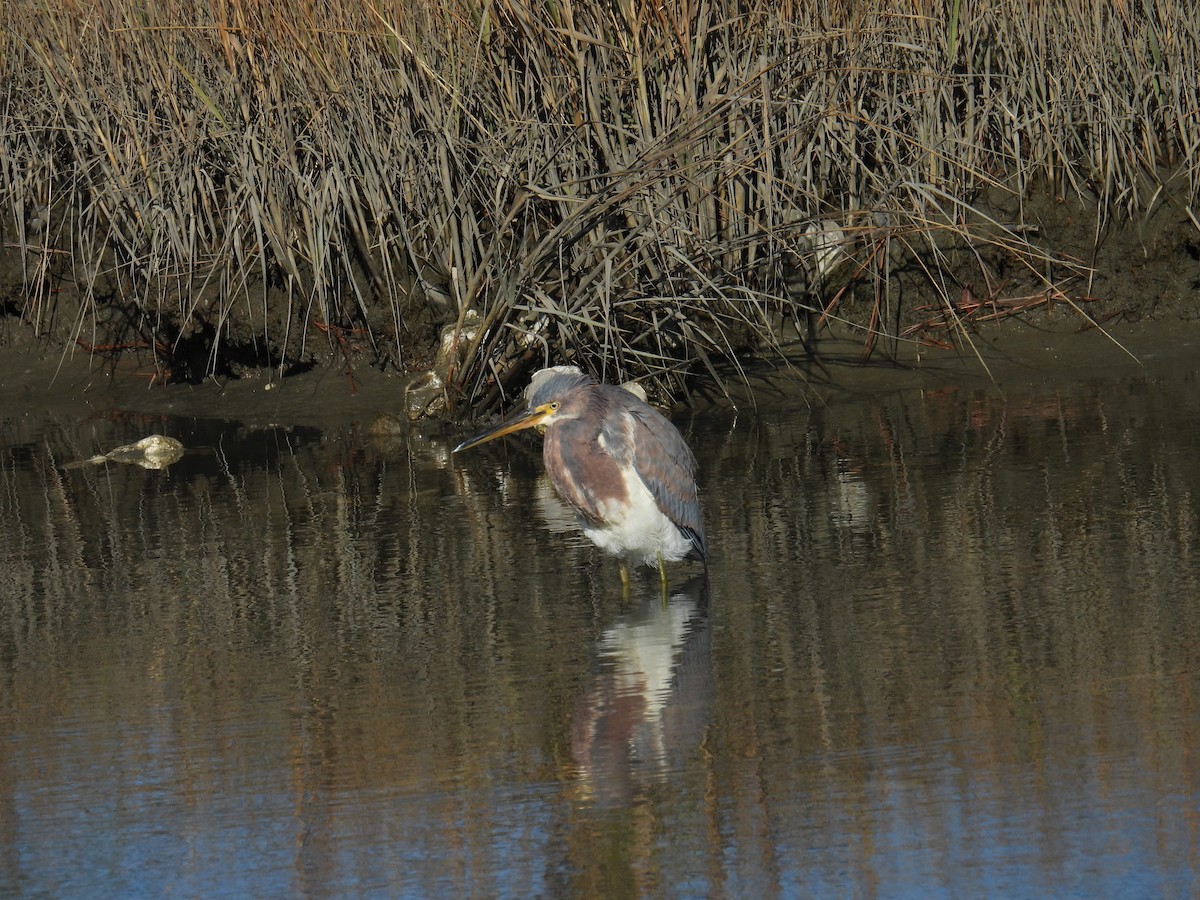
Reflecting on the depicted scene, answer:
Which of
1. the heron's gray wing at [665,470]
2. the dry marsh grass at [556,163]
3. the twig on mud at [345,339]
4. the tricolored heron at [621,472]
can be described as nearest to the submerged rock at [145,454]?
the dry marsh grass at [556,163]

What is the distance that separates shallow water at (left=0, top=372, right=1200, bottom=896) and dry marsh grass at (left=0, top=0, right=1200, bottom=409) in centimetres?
143

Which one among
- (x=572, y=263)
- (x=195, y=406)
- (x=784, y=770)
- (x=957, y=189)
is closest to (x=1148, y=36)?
(x=957, y=189)

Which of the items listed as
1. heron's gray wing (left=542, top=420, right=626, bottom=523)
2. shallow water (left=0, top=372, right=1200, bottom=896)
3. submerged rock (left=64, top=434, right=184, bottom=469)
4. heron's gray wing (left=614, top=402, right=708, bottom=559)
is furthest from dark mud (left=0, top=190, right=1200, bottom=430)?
heron's gray wing (left=542, top=420, right=626, bottom=523)

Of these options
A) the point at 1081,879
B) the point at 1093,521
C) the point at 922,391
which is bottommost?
the point at 1081,879

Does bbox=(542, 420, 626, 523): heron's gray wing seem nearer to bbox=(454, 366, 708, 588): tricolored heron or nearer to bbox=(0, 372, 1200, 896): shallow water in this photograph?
bbox=(454, 366, 708, 588): tricolored heron

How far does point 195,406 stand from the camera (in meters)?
10.2

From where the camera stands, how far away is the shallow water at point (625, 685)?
3561mm

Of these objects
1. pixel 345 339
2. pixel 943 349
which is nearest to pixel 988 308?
pixel 943 349

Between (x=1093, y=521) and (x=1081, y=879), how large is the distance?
315 cm

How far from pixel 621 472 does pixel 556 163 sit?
373cm

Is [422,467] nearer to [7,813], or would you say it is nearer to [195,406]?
[195,406]

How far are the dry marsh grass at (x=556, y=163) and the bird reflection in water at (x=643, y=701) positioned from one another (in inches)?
129

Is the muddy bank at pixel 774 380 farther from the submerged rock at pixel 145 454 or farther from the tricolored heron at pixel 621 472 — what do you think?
the tricolored heron at pixel 621 472

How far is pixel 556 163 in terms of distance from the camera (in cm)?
923
